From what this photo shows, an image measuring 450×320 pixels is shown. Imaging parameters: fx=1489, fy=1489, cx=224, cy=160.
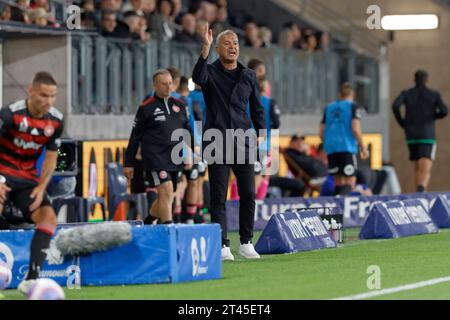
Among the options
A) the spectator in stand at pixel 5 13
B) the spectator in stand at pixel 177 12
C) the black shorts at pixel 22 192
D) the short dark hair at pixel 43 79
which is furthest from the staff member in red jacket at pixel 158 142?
the spectator in stand at pixel 177 12

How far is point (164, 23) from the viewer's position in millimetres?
25297

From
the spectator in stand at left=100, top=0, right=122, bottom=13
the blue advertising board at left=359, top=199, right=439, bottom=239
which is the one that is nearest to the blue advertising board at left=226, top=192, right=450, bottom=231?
the blue advertising board at left=359, top=199, right=439, bottom=239

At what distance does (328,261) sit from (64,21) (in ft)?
29.7

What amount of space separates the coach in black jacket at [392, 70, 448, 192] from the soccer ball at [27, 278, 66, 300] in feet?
44.7

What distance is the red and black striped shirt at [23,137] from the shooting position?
10914mm

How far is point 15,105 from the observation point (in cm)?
1100

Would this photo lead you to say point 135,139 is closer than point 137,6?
Yes

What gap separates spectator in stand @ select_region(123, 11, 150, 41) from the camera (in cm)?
2375

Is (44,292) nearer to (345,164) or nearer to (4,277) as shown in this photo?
(4,277)

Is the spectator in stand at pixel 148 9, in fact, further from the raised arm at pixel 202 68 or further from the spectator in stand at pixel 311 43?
the raised arm at pixel 202 68

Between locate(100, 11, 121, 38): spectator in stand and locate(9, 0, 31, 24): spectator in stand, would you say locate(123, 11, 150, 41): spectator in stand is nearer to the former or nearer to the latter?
locate(100, 11, 121, 38): spectator in stand

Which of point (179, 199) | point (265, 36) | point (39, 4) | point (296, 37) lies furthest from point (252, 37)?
point (179, 199)

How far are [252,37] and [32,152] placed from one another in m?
17.1
